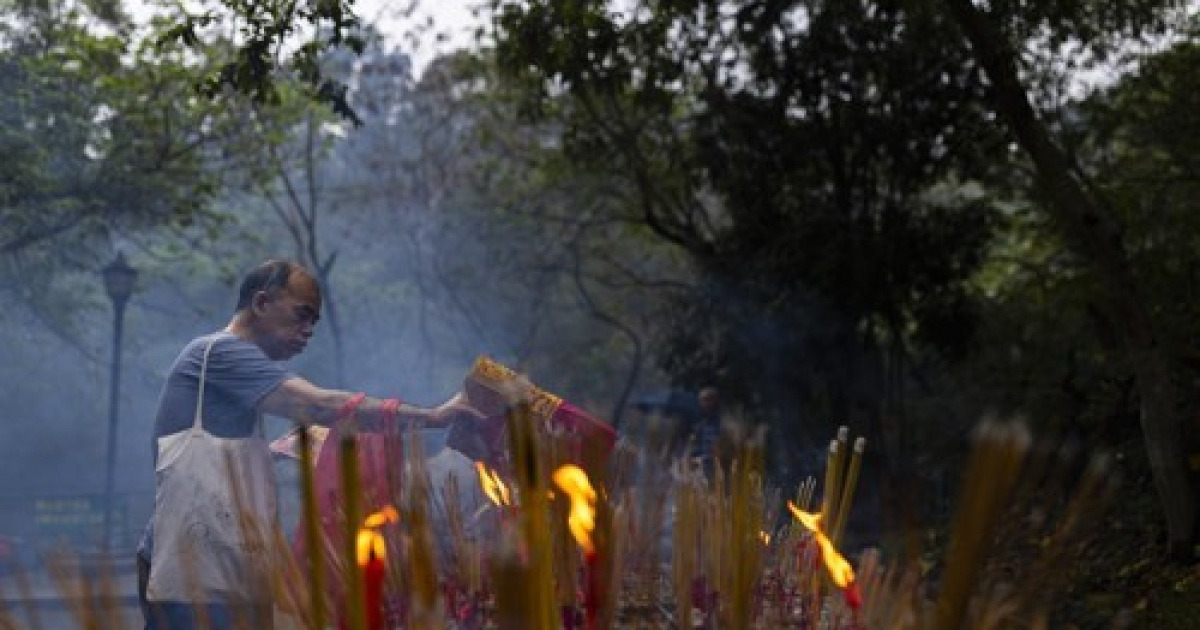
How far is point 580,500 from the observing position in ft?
6.31

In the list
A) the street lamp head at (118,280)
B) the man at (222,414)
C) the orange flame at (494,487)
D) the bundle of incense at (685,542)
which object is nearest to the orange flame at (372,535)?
the orange flame at (494,487)

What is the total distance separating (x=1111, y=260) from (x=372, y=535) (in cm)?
932

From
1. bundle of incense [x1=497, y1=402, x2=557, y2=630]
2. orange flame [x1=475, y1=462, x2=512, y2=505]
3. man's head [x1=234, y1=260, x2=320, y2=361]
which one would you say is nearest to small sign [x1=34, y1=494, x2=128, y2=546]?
man's head [x1=234, y1=260, x2=320, y2=361]

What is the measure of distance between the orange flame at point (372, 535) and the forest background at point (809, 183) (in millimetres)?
6870

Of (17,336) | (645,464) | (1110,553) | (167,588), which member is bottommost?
(1110,553)

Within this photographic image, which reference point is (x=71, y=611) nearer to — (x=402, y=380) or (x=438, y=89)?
(x=438, y=89)

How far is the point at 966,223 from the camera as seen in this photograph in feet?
66.3

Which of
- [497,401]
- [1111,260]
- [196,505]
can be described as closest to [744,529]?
[497,401]

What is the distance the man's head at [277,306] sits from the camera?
4.30 meters

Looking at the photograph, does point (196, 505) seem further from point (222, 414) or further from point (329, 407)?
point (329, 407)

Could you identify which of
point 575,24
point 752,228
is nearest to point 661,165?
point 752,228

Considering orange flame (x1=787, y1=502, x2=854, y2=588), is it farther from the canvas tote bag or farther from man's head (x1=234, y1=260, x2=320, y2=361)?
man's head (x1=234, y1=260, x2=320, y2=361)

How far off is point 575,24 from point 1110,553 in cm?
542

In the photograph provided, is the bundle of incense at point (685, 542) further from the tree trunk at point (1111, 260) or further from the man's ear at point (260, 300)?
the tree trunk at point (1111, 260)
